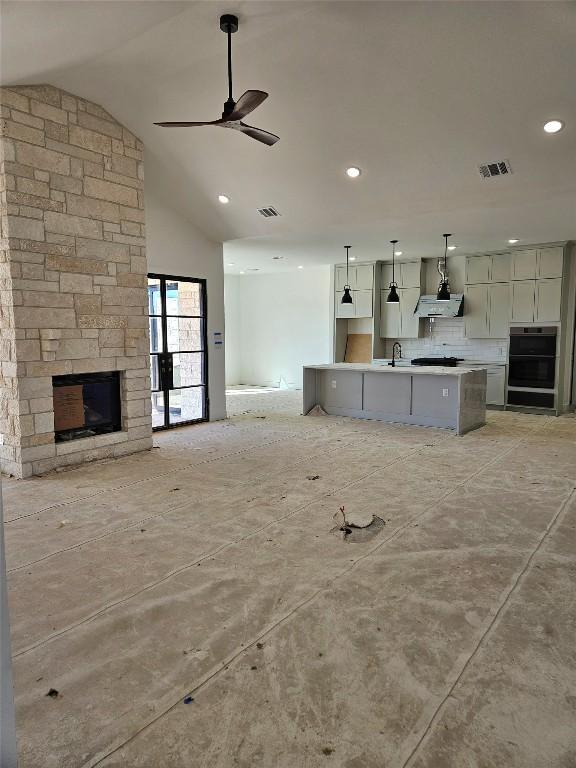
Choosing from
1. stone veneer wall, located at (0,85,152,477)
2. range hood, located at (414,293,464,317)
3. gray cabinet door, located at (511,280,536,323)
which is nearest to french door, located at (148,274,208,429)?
stone veneer wall, located at (0,85,152,477)

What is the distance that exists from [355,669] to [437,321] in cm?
899

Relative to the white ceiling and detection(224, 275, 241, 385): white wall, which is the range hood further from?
detection(224, 275, 241, 385): white wall

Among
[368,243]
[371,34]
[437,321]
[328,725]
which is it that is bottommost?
[328,725]

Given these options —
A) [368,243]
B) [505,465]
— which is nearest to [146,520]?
[505,465]

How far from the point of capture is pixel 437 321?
1032cm

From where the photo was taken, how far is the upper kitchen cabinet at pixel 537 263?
8406 mm

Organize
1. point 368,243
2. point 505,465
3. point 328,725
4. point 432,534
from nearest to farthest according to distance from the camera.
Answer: point 328,725
point 432,534
point 505,465
point 368,243

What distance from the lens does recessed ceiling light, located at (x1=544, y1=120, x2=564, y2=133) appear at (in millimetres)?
4586

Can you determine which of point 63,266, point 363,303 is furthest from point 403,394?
point 63,266

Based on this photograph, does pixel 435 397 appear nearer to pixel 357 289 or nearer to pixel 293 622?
pixel 357 289

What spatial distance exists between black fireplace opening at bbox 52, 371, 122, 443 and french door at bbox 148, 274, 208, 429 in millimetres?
1103

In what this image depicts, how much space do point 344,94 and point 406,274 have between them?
5.92 meters

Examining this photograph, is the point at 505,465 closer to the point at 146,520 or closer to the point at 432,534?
the point at 432,534

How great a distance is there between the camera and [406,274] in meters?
10.4
